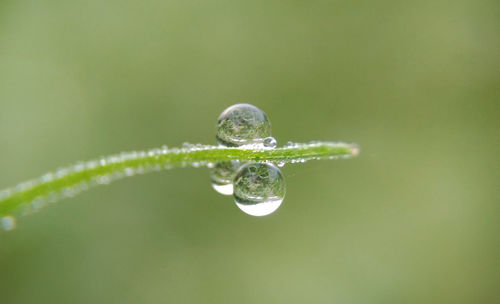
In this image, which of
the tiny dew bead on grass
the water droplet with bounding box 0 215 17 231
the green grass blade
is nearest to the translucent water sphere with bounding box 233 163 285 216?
the tiny dew bead on grass

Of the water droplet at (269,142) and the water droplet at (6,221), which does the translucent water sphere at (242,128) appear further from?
the water droplet at (6,221)

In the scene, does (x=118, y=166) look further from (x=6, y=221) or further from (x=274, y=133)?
(x=274, y=133)

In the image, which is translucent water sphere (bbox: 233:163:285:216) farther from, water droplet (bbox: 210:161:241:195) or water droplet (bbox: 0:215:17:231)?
water droplet (bbox: 0:215:17:231)

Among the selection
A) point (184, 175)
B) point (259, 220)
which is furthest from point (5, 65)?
point (259, 220)

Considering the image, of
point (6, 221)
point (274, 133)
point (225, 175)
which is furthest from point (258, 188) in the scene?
point (274, 133)

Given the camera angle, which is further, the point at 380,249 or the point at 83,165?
the point at 380,249

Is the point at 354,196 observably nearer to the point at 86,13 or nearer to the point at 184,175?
the point at 184,175
